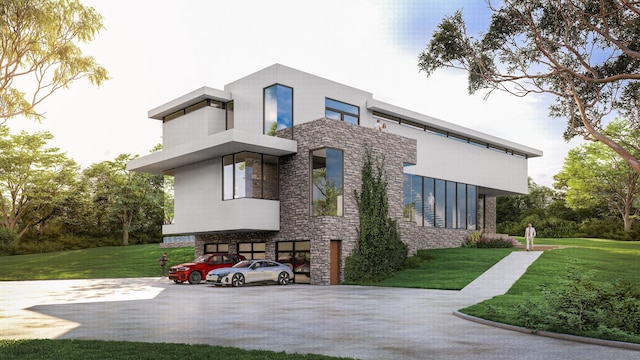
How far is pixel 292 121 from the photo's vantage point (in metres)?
28.0

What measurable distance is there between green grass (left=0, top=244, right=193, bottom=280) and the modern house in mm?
5579

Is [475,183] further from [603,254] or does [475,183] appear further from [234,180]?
[234,180]

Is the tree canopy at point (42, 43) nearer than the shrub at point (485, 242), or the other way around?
the tree canopy at point (42, 43)

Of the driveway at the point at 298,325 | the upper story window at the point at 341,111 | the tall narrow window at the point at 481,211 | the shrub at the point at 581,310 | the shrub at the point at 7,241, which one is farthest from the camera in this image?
the shrub at the point at 7,241

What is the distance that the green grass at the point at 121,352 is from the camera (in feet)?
26.7

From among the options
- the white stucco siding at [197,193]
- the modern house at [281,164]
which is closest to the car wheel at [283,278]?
the modern house at [281,164]

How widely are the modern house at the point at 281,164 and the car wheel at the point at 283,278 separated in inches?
36.8

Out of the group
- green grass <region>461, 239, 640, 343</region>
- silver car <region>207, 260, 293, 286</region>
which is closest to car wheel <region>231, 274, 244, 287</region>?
silver car <region>207, 260, 293, 286</region>

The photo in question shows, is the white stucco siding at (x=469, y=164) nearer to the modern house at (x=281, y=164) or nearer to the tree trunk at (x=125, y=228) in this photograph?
the modern house at (x=281, y=164)

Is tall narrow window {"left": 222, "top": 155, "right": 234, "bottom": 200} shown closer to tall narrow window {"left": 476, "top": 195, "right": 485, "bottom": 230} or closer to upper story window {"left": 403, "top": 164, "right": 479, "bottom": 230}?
upper story window {"left": 403, "top": 164, "right": 479, "bottom": 230}

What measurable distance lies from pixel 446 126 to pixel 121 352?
33.2 meters

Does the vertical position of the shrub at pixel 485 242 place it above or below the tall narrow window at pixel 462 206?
below

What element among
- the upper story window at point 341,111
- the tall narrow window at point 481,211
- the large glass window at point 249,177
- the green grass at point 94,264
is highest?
the upper story window at point 341,111

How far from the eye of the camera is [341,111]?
30844 mm
